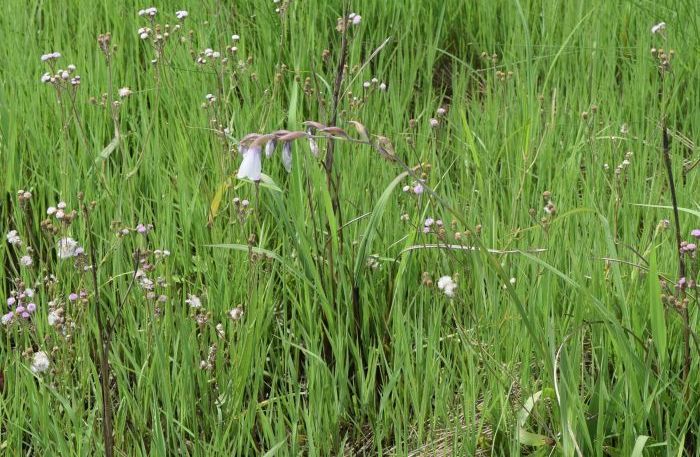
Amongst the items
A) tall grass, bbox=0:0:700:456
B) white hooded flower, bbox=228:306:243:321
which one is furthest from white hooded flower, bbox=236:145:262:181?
white hooded flower, bbox=228:306:243:321

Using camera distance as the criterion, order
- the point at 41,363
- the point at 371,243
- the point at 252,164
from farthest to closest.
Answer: the point at 371,243
the point at 41,363
the point at 252,164

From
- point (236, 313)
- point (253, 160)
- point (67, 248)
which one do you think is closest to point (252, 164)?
point (253, 160)

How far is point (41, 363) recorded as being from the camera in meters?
1.79

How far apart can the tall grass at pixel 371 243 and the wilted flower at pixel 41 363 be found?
0.03m

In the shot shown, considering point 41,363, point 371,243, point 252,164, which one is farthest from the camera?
point 371,243

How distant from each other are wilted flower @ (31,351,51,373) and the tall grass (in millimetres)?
28

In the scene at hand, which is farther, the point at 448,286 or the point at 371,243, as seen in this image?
the point at 371,243

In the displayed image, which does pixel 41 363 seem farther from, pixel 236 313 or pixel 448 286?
pixel 448 286

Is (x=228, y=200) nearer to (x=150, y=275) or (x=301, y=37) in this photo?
(x=150, y=275)

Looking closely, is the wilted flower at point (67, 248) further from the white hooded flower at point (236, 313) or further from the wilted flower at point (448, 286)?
the wilted flower at point (448, 286)

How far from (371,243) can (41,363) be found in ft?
2.37

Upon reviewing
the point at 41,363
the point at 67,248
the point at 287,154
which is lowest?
the point at 41,363

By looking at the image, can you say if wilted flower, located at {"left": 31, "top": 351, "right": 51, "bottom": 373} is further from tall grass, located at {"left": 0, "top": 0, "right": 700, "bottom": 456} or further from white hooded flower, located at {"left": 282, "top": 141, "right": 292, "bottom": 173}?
white hooded flower, located at {"left": 282, "top": 141, "right": 292, "bottom": 173}

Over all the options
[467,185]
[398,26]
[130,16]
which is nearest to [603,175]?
[467,185]
